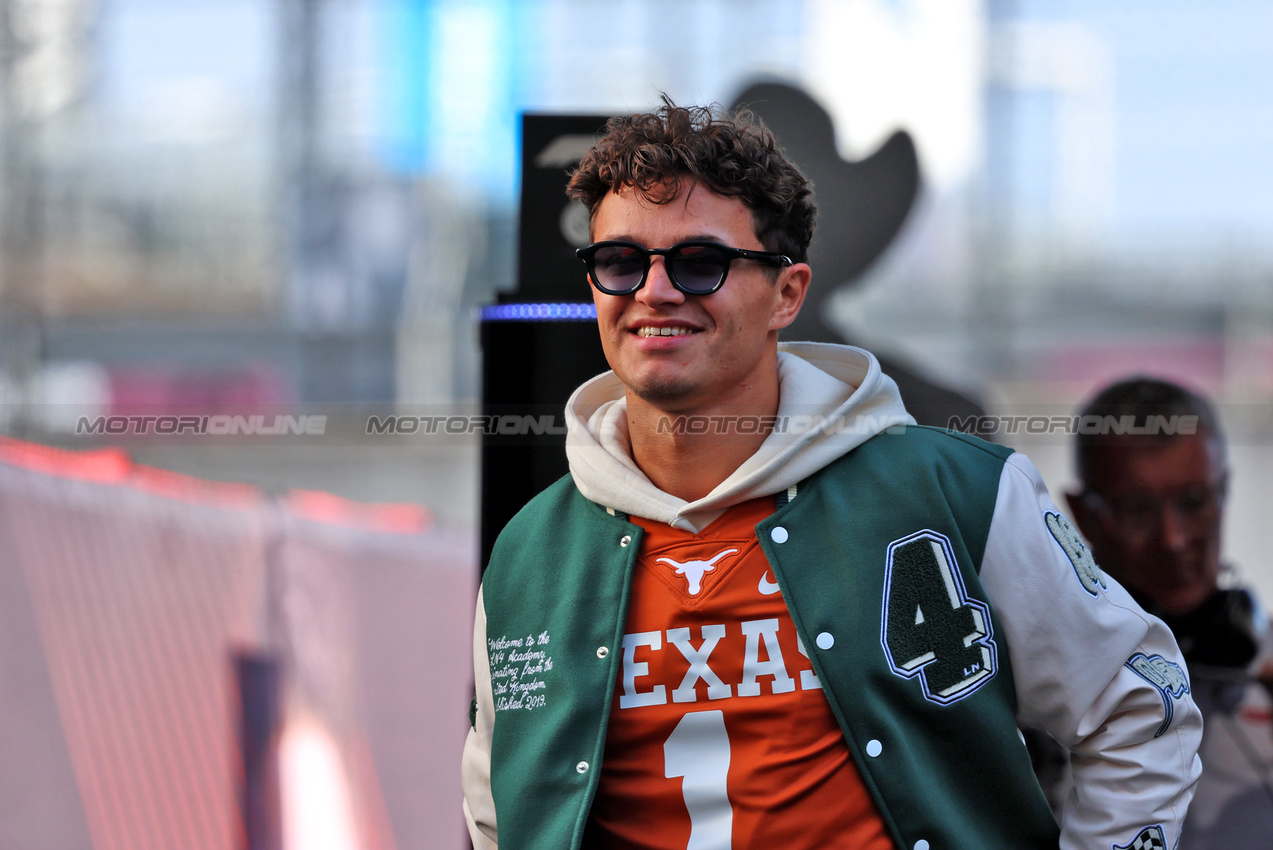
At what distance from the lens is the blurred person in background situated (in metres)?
1.76

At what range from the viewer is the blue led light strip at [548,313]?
4.83 feet

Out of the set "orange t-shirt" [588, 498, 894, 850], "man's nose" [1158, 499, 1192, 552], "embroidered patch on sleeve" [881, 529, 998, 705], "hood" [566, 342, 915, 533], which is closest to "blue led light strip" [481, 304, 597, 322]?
"hood" [566, 342, 915, 533]

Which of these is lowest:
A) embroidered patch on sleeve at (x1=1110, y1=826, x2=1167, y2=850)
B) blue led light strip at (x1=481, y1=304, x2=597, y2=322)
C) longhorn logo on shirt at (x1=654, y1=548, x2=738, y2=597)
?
embroidered patch on sleeve at (x1=1110, y1=826, x2=1167, y2=850)

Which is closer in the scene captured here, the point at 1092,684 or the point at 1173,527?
the point at 1092,684

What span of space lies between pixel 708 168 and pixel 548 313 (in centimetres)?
42

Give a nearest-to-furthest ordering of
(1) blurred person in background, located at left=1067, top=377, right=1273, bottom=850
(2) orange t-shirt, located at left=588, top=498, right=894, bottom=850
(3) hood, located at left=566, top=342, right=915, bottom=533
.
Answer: (2) orange t-shirt, located at left=588, top=498, right=894, bottom=850 → (3) hood, located at left=566, top=342, right=915, bottom=533 → (1) blurred person in background, located at left=1067, top=377, right=1273, bottom=850

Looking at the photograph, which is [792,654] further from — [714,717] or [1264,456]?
[1264,456]

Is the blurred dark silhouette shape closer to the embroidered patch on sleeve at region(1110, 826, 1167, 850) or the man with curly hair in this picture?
the man with curly hair

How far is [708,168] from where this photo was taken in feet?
3.74

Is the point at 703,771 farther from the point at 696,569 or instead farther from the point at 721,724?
the point at 696,569

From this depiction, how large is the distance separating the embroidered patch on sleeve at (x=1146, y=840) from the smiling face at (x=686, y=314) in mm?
657

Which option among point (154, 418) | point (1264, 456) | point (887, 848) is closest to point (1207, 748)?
point (887, 848)

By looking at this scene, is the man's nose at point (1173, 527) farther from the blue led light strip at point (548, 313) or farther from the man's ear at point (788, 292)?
the blue led light strip at point (548, 313)

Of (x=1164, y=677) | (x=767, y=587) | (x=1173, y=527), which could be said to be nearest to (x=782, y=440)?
(x=767, y=587)
